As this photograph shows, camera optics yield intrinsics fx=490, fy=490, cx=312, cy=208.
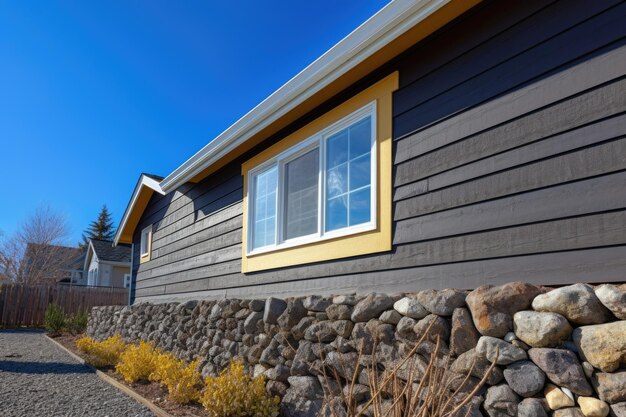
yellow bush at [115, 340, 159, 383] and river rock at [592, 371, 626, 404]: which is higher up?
river rock at [592, 371, 626, 404]

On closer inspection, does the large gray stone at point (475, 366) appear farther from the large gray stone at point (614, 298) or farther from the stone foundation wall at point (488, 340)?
the large gray stone at point (614, 298)

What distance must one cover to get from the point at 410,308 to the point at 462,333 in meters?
0.48

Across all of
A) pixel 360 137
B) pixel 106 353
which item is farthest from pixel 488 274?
pixel 106 353

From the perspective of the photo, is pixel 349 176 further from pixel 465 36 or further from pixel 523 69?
pixel 523 69

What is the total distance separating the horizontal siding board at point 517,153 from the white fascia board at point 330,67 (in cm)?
105

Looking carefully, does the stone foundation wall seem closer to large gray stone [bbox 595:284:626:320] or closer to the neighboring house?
large gray stone [bbox 595:284:626:320]

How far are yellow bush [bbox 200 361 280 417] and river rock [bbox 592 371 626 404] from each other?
2.71 meters

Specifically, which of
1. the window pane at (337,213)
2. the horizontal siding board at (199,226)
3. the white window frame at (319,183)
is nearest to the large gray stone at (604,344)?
the white window frame at (319,183)

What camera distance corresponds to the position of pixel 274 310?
4844 mm

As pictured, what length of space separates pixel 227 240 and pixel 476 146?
4351 millimetres

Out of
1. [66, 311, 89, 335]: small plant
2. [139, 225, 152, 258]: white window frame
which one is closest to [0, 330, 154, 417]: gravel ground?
[139, 225, 152, 258]: white window frame

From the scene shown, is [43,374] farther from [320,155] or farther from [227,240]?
[320,155]

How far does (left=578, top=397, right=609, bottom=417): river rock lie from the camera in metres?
2.37

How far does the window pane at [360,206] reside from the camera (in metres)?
4.55
